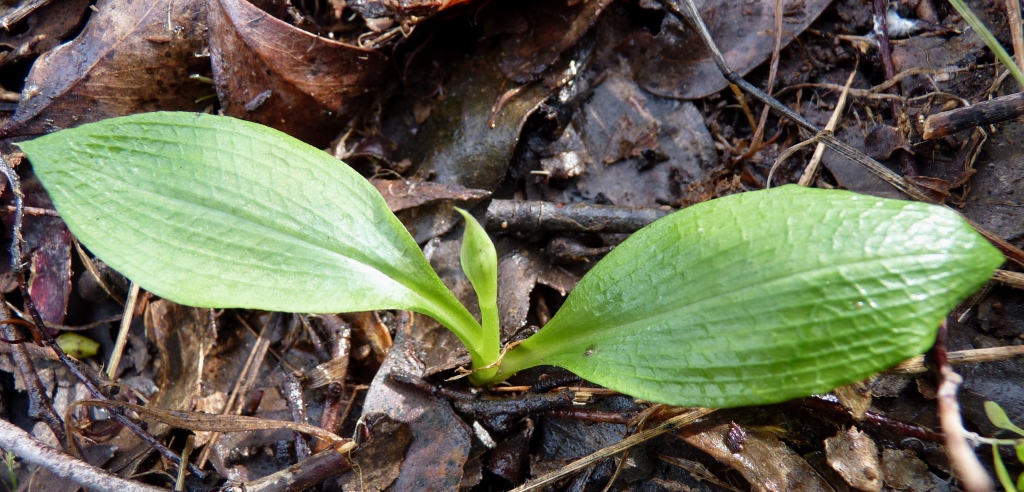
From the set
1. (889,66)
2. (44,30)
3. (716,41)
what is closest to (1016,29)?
(889,66)

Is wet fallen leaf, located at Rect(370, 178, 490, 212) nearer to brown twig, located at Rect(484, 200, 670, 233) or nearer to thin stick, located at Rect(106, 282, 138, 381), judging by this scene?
brown twig, located at Rect(484, 200, 670, 233)

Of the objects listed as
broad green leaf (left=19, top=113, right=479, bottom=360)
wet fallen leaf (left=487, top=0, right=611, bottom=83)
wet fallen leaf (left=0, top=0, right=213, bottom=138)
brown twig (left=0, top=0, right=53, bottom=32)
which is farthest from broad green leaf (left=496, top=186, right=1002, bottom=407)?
brown twig (left=0, top=0, right=53, bottom=32)

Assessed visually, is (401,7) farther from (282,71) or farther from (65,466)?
(65,466)

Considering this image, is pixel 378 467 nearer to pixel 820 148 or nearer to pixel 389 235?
pixel 389 235

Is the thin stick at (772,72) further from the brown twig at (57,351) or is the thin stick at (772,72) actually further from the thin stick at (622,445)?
the brown twig at (57,351)

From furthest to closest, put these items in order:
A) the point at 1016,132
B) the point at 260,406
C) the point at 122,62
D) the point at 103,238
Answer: the point at 122,62 < the point at 260,406 < the point at 1016,132 < the point at 103,238

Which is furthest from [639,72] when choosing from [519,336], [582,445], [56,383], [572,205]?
[56,383]

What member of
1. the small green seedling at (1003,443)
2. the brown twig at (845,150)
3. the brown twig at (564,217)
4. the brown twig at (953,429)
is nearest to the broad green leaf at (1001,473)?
the small green seedling at (1003,443)
